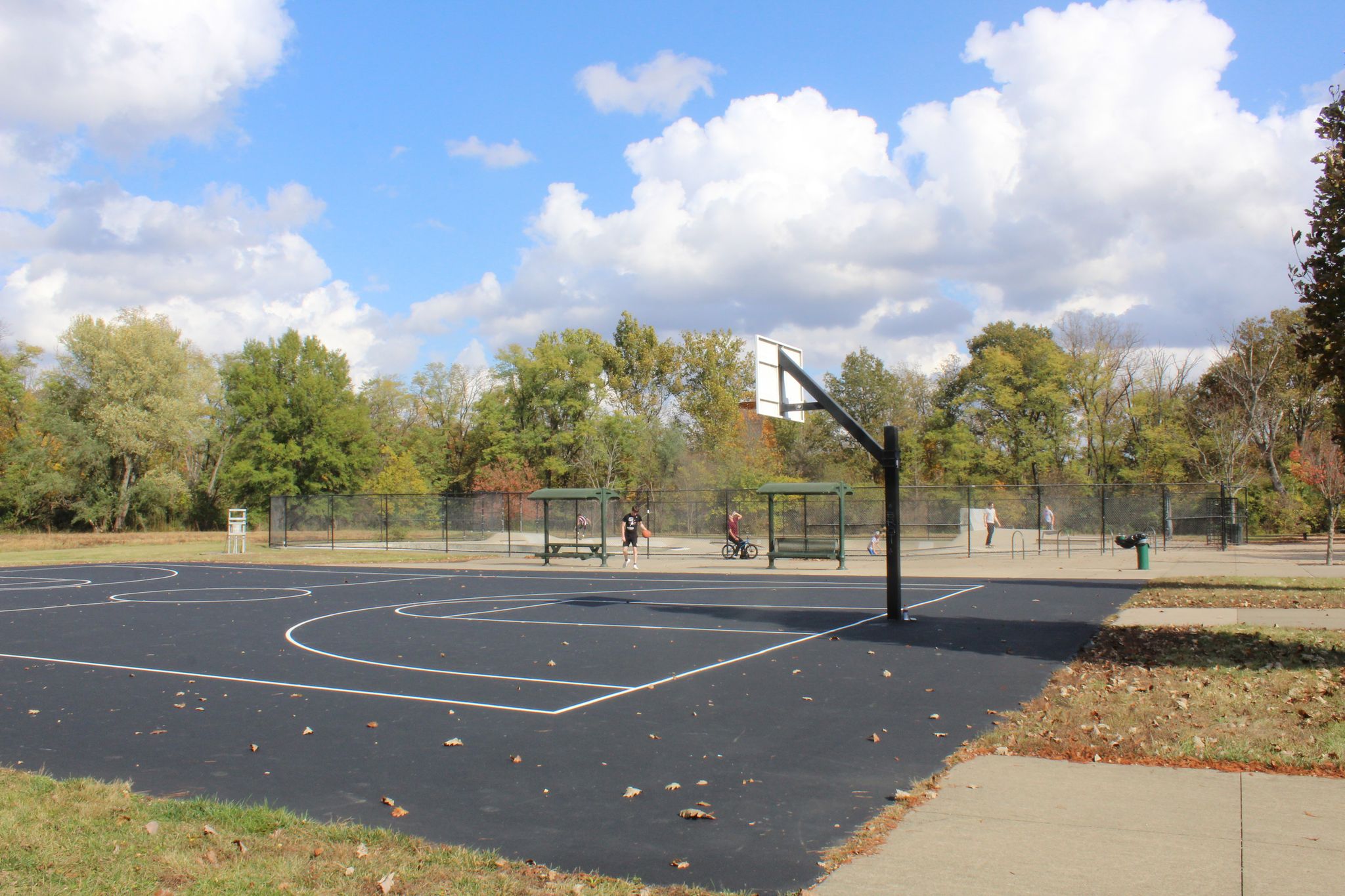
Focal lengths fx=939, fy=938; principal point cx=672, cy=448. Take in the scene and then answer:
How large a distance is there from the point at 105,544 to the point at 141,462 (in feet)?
49.3

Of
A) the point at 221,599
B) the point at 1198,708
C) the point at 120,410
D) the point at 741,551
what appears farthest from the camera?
the point at 120,410

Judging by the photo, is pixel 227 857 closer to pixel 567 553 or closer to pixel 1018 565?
pixel 1018 565

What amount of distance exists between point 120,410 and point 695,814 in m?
65.6

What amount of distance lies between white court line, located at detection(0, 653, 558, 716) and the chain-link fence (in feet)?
78.9

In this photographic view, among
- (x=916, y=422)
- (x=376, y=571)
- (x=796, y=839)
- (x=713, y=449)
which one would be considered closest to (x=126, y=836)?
(x=796, y=839)

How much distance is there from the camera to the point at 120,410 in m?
60.7

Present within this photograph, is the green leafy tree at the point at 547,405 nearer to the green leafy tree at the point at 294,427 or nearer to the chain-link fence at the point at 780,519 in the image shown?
the green leafy tree at the point at 294,427

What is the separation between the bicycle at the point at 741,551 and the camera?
32531 millimetres

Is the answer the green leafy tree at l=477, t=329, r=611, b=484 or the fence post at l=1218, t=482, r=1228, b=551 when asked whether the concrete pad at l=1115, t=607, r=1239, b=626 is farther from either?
the green leafy tree at l=477, t=329, r=611, b=484

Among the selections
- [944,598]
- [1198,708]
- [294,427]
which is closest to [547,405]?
[294,427]

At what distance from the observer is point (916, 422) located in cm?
6881

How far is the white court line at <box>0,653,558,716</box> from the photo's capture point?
9.60 meters

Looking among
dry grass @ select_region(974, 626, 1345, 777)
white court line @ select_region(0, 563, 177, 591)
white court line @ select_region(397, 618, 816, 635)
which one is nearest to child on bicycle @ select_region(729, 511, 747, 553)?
white court line @ select_region(397, 618, 816, 635)

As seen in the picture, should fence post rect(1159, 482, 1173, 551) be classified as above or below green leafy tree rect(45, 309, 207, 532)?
below
